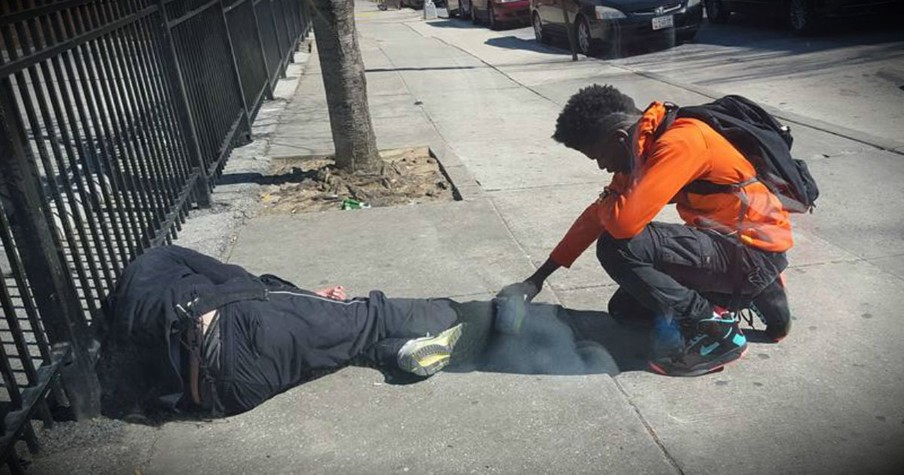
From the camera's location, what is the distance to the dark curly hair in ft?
9.64

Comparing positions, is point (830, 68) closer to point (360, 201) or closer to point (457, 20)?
point (360, 201)

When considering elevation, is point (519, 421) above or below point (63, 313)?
below

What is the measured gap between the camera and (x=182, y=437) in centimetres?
292

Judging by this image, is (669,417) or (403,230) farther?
(403,230)

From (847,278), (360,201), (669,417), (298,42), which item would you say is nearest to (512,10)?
(298,42)

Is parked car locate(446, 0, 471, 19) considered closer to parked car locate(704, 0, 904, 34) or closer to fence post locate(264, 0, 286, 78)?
parked car locate(704, 0, 904, 34)

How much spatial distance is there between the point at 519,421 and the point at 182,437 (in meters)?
1.31

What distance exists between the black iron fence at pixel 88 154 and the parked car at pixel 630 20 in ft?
22.4

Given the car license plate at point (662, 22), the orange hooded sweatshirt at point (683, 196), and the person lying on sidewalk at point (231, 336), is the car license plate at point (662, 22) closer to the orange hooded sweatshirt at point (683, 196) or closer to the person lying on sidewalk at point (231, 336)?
the orange hooded sweatshirt at point (683, 196)

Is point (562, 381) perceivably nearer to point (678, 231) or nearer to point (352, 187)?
point (678, 231)

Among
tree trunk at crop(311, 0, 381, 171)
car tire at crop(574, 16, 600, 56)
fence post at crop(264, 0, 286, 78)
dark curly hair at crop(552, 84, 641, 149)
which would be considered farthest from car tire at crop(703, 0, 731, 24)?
dark curly hair at crop(552, 84, 641, 149)

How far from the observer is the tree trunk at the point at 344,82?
5734mm

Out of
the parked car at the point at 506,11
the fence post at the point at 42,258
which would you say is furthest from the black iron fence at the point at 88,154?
the parked car at the point at 506,11

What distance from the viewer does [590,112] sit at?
116 inches
